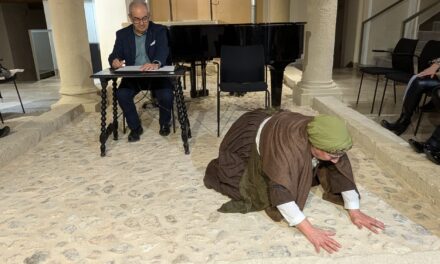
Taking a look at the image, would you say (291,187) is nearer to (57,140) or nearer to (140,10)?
(140,10)

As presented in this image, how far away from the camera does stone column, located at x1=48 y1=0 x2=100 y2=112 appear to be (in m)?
3.94

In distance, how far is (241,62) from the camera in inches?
141

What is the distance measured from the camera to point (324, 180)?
6.53 feet

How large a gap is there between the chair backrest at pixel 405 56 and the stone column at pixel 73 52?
3.36 metres

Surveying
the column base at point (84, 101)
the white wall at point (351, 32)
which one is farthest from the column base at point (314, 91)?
the white wall at point (351, 32)

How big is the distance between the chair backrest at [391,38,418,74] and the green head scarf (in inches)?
109

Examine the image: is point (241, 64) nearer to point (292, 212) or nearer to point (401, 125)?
point (401, 125)

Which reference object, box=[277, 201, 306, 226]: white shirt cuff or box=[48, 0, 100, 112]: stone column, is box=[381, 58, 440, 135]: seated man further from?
box=[48, 0, 100, 112]: stone column

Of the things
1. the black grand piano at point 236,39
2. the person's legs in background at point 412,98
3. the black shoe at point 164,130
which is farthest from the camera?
the black grand piano at point 236,39

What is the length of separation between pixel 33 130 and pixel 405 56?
12.1ft

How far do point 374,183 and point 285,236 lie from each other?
863 mm

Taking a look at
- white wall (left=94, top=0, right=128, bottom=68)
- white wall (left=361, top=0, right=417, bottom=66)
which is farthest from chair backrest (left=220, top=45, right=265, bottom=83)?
white wall (left=361, top=0, right=417, bottom=66)

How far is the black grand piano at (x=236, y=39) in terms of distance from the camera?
3.72 metres

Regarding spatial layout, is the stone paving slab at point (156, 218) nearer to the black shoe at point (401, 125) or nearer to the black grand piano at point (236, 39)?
the black shoe at point (401, 125)
